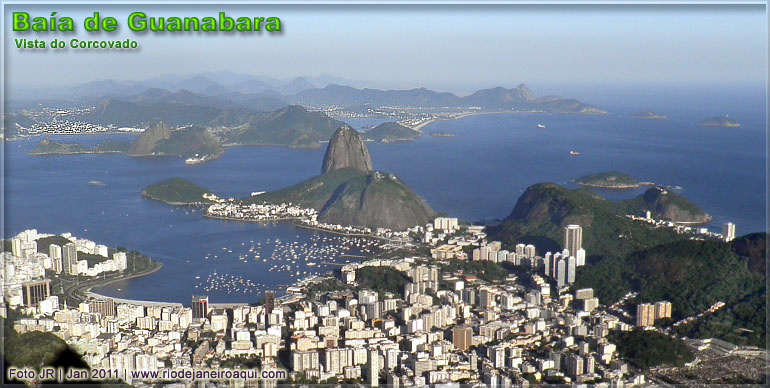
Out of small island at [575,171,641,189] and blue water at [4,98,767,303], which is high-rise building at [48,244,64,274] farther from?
small island at [575,171,641,189]

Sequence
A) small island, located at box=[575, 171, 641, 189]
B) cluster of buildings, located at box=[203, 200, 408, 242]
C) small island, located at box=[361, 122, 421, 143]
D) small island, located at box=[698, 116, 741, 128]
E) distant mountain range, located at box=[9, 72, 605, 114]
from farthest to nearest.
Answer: small island, located at box=[698, 116, 741, 128]
small island, located at box=[361, 122, 421, 143]
distant mountain range, located at box=[9, 72, 605, 114]
small island, located at box=[575, 171, 641, 189]
cluster of buildings, located at box=[203, 200, 408, 242]

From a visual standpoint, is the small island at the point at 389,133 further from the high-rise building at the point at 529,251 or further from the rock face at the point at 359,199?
the high-rise building at the point at 529,251

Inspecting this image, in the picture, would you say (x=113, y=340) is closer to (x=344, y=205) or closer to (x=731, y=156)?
(x=344, y=205)

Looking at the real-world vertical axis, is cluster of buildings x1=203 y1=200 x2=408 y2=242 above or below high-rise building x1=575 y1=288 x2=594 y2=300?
above

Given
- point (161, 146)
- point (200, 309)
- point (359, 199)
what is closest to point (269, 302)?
point (200, 309)

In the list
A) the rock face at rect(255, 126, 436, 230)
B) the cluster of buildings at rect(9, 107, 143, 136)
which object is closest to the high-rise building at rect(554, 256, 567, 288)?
the rock face at rect(255, 126, 436, 230)

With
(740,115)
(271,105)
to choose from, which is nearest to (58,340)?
(271,105)
